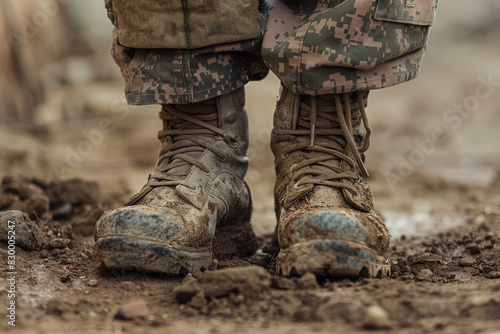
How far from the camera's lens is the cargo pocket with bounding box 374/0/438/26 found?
1.43 meters

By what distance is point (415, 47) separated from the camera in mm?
1523

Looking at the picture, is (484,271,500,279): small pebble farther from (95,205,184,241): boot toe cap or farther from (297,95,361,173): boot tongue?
(95,205,184,241): boot toe cap

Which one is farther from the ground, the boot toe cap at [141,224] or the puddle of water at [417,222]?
the puddle of water at [417,222]

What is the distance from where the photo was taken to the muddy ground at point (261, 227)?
1118 mm

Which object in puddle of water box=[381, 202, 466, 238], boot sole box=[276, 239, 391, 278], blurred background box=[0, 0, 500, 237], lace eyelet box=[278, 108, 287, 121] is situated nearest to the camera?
boot sole box=[276, 239, 391, 278]

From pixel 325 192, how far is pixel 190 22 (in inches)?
22.8

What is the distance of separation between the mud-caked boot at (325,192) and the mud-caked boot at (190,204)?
5.5 inches

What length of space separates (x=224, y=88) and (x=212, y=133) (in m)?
0.14

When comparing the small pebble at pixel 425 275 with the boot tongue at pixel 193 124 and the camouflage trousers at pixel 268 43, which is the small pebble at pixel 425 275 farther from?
the boot tongue at pixel 193 124

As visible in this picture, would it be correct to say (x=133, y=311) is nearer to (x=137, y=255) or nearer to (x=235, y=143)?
(x=137, y=255)

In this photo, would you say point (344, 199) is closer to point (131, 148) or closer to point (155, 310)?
point (155, 310)

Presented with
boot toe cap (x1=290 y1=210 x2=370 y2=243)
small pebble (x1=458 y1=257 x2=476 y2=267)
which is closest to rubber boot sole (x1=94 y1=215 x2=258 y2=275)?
boot toe cap (x1=290 y1=210 x2=370 y2=243)

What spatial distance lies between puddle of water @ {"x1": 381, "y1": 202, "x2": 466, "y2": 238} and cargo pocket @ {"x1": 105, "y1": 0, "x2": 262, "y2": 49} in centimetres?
115

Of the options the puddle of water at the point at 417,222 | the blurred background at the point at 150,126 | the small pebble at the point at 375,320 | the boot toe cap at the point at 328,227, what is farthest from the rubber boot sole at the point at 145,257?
the puddle of water at the point at 417,222
